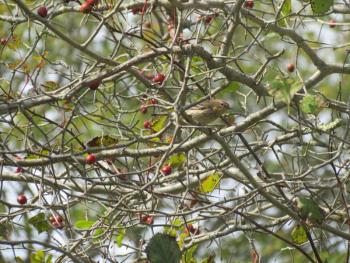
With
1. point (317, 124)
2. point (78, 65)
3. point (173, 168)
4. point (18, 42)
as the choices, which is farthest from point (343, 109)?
point (78, 65)

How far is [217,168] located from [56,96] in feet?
3.42

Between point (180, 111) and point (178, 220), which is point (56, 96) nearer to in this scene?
point (180, 111)

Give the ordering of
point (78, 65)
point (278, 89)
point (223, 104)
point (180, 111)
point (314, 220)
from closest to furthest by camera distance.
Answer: point (278, 89) → point (180, 111) → point (314, 220) → point (223, 104) → point (78, 65)

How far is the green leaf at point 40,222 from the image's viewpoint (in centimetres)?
516

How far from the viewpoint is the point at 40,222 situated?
5195 mm

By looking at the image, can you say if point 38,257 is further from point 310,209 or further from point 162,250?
point 310,209

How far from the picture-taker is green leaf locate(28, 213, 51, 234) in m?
5.16

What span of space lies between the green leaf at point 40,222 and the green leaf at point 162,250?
968 millimetres

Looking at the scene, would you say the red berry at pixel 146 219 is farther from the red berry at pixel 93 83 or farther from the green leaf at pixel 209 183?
the red berry at pixel 93 83

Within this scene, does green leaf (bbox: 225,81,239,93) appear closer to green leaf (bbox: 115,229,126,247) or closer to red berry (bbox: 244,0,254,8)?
red berry (bbox: 244,0,254,8)

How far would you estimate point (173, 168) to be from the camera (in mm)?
5539

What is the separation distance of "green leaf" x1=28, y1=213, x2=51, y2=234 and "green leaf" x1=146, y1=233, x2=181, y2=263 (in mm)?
968

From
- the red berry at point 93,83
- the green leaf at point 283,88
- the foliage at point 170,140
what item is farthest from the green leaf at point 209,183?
the green leaf at point 283,88

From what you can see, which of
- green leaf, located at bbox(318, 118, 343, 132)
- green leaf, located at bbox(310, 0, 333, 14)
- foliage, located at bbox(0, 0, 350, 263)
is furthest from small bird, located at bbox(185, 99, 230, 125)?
green leaf, located at bbox(310, 0, 333, 14)
